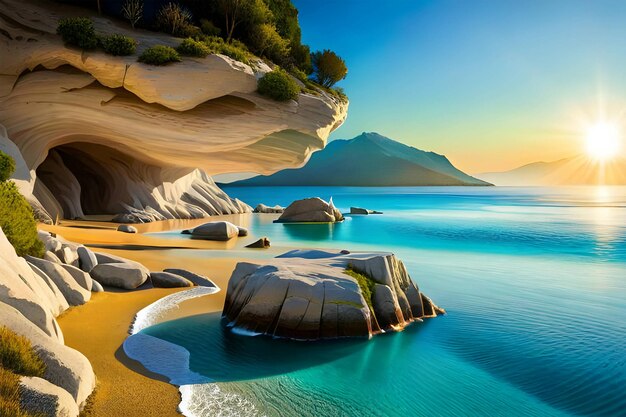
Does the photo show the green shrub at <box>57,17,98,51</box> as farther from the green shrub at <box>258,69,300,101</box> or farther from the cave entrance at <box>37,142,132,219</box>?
the cave entrance at <box>37,142,132,219</box>

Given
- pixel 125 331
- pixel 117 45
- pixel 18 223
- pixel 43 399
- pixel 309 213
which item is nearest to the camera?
pixel 43 399

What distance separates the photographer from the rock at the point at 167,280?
12.6 metres

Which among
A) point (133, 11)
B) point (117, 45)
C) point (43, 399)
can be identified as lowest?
point (43, 399)

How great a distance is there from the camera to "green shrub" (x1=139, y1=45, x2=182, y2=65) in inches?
835

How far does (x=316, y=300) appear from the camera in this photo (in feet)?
29.1

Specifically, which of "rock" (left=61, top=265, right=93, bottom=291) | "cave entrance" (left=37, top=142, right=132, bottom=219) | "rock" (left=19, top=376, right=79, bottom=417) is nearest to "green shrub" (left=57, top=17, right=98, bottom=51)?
"cave entrance" (left=37, top=142, right=132, bottom=219)

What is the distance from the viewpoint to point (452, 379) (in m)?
7.69

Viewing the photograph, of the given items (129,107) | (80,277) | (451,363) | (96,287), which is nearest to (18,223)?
(80,277)

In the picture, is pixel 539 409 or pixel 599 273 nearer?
pixel 539 409

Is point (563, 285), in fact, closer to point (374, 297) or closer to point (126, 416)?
point (374, 297)

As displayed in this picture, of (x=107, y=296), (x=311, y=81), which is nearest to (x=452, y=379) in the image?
(x=107, y=296)

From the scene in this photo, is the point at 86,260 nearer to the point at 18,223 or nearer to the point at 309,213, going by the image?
the point at 18,223

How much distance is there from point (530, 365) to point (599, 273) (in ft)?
46.2

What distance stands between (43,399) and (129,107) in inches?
842
